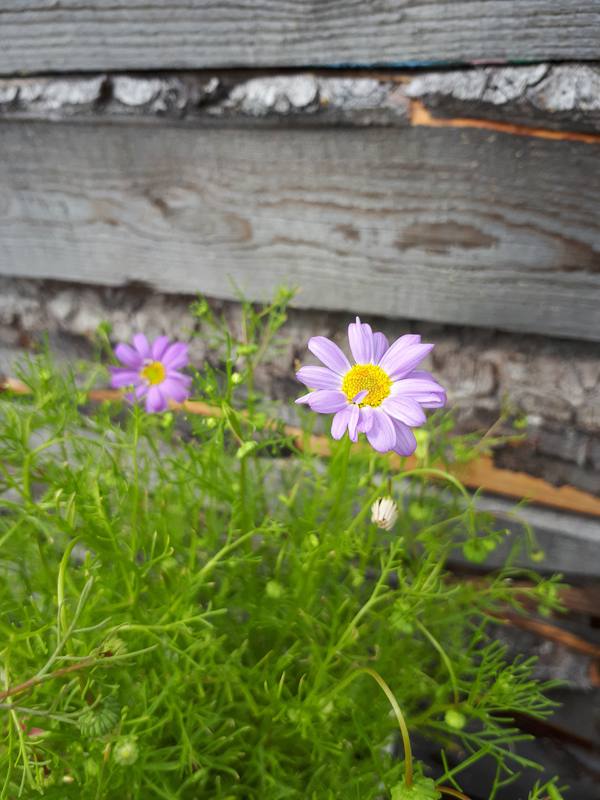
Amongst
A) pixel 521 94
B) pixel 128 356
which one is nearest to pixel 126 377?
pixel 128 356

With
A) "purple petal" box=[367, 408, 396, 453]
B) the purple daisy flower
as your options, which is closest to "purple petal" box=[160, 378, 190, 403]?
the purple daisy flower

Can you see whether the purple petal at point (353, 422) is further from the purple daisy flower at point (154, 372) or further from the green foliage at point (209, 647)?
the purple daisy flower at point (154, 372)

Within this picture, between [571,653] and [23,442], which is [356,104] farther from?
[571,653]

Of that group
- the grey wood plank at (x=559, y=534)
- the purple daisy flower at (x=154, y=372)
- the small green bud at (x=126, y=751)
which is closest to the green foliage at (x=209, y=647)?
the small green bud at (x=126, y=751)

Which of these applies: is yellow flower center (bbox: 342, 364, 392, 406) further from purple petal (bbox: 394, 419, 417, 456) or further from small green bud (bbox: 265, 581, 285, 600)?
small green bud (bbox: 265, 581, 285, 600)

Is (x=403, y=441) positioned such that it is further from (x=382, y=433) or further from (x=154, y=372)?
(x=154, y=372)

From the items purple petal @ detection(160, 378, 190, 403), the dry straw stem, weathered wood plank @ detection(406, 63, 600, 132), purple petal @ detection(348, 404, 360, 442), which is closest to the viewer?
purple petal @ detection(348, 404, 360, 442)

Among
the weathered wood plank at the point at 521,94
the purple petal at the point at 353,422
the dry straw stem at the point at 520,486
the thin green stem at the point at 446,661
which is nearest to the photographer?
the purple petal at the point at 353,422
